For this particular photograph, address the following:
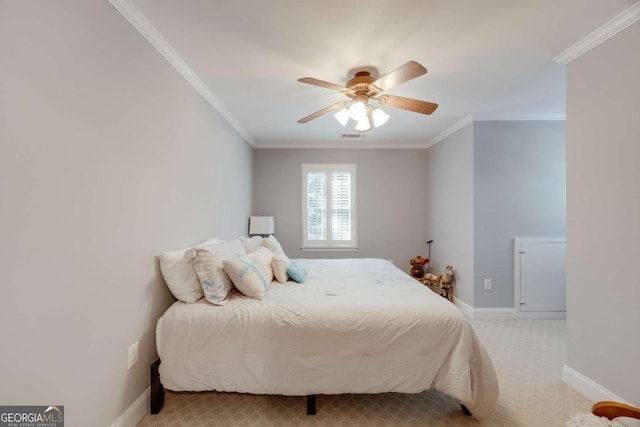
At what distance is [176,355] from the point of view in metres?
1.77

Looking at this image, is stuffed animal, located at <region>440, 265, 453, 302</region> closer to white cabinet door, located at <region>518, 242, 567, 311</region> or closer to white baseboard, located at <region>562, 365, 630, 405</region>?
white cabinet door, located at <region>518, 242, 567, 311</region>

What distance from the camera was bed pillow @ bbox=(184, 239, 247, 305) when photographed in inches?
76.5

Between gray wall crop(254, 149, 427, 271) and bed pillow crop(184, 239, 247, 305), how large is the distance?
2.73 m

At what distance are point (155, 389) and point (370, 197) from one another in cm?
396

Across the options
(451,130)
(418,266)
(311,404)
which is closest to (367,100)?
(451,130)

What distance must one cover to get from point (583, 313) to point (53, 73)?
3574 mm

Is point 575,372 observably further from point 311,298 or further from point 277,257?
point 277,257

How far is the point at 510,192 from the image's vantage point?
3479mm

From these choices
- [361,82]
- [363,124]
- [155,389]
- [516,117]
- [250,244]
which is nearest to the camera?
[155,389]

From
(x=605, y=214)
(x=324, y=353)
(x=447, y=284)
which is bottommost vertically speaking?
(x=447, y=284)

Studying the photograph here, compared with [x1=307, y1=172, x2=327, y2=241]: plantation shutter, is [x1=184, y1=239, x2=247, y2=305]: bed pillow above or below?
below

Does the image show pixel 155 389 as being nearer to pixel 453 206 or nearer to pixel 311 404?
pixel 311 404

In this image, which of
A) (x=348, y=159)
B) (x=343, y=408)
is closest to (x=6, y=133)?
(x=343, y=408)

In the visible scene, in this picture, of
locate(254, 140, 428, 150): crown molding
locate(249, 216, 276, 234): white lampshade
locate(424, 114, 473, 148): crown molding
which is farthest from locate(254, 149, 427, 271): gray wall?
locate(249, 216, 276, 234): white lampshade
